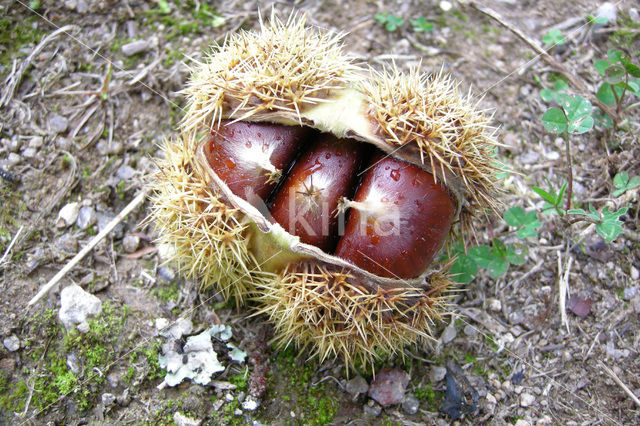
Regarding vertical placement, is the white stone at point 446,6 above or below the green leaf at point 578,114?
above

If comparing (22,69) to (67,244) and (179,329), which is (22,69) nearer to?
(67,244)

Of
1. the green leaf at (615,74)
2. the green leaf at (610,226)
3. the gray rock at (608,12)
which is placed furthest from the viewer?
the gray rock at (608,12)

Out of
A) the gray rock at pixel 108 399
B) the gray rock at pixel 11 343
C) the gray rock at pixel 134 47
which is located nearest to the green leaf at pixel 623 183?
the gray rock at pixel 108 399

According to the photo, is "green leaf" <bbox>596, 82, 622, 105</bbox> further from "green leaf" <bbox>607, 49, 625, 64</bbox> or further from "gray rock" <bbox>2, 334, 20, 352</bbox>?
"gray rock" <bbox>2, 334, 20, 352</bbox>

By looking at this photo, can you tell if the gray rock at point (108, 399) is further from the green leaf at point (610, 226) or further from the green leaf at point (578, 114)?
the green leaf at point (578, 114)

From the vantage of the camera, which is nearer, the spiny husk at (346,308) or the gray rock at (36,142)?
the spiny husk at (346,308)

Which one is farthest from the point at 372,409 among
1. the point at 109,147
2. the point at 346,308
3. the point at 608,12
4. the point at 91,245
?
the point at 608,12

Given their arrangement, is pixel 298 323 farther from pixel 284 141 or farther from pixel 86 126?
pixel 86 126
